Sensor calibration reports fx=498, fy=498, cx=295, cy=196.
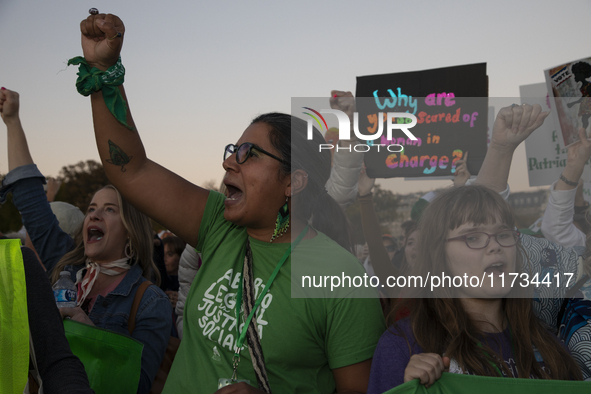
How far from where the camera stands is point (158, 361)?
2.21 metres

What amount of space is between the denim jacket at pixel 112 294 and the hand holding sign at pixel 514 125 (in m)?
1.66

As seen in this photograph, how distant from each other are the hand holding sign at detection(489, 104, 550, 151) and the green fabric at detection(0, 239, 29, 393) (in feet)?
5.69

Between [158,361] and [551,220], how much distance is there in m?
1.95

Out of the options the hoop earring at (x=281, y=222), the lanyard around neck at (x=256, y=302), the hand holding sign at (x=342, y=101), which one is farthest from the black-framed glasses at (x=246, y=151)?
the hand holding sign at (x=342, y=101)

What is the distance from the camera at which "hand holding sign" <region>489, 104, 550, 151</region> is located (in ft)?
6.57

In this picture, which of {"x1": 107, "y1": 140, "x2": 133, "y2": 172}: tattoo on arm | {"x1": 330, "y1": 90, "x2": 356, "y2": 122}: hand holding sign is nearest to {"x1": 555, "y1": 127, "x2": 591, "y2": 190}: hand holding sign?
{"x1": 330, "y1": 90, "x2": 356, "y2": 122}: hand holding sign

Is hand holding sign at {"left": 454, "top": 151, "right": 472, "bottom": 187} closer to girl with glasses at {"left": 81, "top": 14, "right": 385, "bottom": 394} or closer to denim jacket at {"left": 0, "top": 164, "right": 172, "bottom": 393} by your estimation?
girl with glasses at {"left": 81, "top": 14, "right": 385, "bottom": 394}

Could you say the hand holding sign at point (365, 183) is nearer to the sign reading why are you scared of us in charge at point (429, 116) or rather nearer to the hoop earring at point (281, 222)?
the sign reading why are you scared of us in charge at point (429, 116)

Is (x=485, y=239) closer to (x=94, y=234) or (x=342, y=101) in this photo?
(x=342, y=101)

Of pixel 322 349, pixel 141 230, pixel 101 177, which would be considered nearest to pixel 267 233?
pixel 322 349

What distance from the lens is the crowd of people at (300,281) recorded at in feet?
5.12

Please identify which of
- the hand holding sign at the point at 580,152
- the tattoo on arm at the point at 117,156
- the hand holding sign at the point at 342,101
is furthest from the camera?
the hand holding sign at the point at 580,152

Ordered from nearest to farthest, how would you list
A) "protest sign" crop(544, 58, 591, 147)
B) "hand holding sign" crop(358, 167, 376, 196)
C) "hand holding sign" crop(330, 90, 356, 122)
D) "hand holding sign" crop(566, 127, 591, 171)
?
"hand holding sign" crop(330, 90, 356, 122) < "hand holding sign" crop(358, 167, 376, 196) < "hand holding sign" crop(566, 127, 591, 171) < "protest sign" crop(544, 58, 591, 147)

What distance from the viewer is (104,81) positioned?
1.58 m
